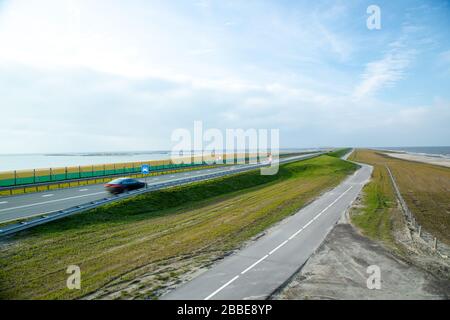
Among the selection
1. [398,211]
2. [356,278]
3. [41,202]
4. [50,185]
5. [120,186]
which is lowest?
[398,211]

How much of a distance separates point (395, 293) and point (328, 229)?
8015 millimetres

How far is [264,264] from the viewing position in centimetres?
1234

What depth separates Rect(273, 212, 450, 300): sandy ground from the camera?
1000 cm

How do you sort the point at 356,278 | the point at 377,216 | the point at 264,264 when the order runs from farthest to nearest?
the point at 377,216, the point at 264,264, the point at 356,278

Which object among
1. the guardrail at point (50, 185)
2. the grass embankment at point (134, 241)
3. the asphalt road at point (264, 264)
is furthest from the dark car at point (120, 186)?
the asphalt road at point (264, 264)

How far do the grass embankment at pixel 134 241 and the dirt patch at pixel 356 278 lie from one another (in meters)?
4.18

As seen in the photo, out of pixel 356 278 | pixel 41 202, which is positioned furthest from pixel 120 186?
pixel 356 278

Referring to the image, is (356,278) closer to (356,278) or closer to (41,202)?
(356,278)

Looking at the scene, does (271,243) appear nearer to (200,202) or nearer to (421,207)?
(200,202)

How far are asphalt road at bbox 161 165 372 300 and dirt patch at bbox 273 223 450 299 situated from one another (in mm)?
594

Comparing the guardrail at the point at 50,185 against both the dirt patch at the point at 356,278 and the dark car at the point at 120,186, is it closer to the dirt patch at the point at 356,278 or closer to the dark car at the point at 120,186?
the dark car at the point at 120,186

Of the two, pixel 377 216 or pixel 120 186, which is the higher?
pixel 120 186

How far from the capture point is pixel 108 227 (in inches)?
706
